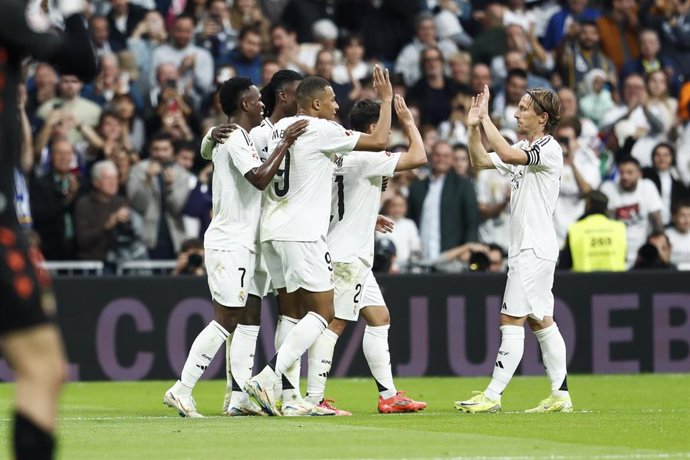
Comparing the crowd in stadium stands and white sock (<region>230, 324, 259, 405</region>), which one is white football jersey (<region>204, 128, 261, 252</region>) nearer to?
white sock (<region>230, 324, 259, 405</region>)

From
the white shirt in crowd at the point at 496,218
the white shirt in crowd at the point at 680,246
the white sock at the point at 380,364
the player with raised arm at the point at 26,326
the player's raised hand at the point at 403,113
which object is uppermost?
the player's raised hand at the point at 403,113

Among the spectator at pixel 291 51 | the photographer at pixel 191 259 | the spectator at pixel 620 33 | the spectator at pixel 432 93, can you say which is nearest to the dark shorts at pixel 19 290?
the photographer at pixel 191 259

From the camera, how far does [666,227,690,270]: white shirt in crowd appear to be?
17453 millimetres

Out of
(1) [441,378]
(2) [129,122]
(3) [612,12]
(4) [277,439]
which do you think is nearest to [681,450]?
(4) [277,439]

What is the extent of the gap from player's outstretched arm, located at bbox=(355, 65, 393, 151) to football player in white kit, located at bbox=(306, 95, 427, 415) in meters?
0.53

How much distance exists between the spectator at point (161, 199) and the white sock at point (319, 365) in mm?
6165

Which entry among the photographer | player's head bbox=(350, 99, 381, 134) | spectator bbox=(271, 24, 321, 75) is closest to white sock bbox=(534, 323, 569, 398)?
player's head bbox=(350, 99, 381, 134)

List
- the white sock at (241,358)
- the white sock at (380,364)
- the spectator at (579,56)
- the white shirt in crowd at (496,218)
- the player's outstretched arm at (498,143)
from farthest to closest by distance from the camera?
the spectator at (579,56) → the white shirt in crowd at (496,218) → the white sock at (380,364) → the white sock at (241,358) → the player's outstretched arm at (498,143)

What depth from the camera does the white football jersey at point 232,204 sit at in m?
11.1

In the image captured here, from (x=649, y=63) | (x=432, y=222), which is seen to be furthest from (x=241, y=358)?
(x=649, y=63)

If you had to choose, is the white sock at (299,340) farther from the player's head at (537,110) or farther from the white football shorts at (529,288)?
the player's head at (537,110)

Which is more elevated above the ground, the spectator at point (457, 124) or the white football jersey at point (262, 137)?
the spectator at point (457, 124)

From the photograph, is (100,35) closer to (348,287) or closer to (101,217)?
(101,217)

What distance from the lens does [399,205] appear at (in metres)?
17.2
